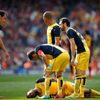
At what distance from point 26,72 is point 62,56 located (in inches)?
725

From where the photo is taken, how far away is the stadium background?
34125mm

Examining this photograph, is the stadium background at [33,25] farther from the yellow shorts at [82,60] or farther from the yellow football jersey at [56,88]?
the yellow shorts at [82,60]

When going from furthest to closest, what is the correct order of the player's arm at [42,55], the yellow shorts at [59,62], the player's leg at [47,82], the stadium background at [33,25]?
the stadium background at [33,25] → the yellow shorts at [59,62] → the player's leg at [47,82] → the player's arm at [42,55]

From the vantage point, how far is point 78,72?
49.8 ft

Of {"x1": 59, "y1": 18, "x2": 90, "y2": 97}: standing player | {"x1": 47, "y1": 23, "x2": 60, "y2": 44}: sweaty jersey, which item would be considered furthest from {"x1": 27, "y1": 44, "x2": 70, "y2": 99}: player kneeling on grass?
{"x1": 47, "y1": 23, "x2": 60, "y2": 44}: sweaty jersey

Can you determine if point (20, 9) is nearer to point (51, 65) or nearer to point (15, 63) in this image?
point (15, 63)

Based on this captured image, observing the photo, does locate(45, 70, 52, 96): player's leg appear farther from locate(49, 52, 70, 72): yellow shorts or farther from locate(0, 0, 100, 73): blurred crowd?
locate(0, 0, 100, 73): blurred crowd

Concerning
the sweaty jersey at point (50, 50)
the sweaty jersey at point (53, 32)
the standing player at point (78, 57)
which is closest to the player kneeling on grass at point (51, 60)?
the sweaty jersey at point (50, 50)

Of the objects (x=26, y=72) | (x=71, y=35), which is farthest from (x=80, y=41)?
(x=26, y=72)

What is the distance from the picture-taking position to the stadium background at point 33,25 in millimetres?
34125

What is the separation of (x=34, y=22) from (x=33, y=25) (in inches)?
13.3

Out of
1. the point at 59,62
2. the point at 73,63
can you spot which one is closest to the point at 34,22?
the point at 59,62

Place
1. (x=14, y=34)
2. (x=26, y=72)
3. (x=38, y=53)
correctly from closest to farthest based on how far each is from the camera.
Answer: (x=38, y=53) → (x=26, y=72) → (x=14, y=34)

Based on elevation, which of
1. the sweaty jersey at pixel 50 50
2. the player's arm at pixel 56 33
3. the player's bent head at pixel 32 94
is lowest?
the player's bent head at pixel 32 94
